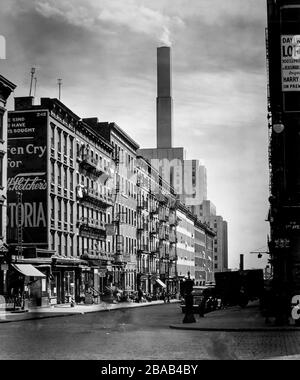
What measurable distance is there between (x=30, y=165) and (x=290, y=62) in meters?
42.1

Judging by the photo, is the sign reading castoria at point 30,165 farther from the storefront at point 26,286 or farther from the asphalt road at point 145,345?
the asphalt road at point 145,345

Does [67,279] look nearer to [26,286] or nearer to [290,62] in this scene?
[26,286]

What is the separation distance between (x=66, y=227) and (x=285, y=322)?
36.2m

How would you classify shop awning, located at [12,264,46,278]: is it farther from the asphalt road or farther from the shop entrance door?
the asphalt road

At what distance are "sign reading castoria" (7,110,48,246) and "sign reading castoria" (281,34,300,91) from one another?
40.0 meters

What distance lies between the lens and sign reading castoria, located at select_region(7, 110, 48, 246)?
56094mm

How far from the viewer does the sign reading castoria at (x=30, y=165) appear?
184ft

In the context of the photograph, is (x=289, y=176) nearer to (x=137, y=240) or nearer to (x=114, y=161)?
(x=114, y=161)

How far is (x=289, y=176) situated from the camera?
32.5m

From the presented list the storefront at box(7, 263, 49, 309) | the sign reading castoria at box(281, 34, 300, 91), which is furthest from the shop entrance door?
the sign reading castoria at box(281, 34, 300, 91)

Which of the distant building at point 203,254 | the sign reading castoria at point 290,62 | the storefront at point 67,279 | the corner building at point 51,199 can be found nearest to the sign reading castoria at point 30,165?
the corner building at point 51,199

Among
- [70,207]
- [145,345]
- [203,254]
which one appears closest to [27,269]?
[70,207]

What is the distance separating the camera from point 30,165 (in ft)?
185

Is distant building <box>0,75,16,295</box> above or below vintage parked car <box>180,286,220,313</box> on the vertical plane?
above
